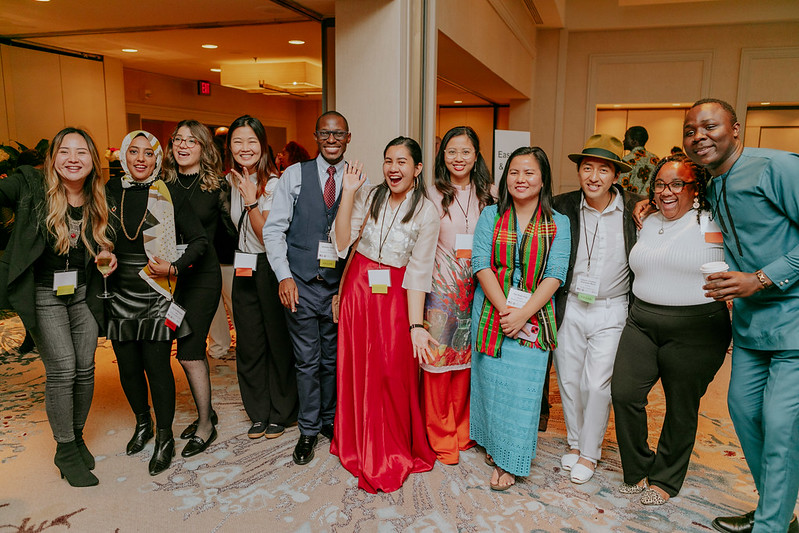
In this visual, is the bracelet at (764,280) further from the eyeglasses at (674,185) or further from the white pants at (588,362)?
the white pants at (588,362)

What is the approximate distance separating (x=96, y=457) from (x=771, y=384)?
325 centimetres

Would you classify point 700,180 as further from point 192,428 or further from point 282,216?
point 192,428

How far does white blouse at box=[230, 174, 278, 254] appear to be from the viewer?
3146 millimetres

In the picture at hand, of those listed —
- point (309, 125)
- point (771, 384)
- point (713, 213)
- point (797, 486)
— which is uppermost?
point (309, 125)

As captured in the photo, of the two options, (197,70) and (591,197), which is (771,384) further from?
(197,70)

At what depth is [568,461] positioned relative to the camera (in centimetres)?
299

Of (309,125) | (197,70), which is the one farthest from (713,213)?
(309,125)

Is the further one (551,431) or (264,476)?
(551,431)

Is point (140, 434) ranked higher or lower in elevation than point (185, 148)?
lower

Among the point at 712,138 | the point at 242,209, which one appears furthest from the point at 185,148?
the point at 712,138

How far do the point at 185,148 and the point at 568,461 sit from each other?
2689 mm

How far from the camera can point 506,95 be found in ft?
28.9

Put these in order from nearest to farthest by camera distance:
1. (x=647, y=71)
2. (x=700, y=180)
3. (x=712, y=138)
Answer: (x=712, y=138), (x=700, y=180), (x=647, y=71)

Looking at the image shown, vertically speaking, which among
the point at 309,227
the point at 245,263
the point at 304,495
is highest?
the point at 309,227
